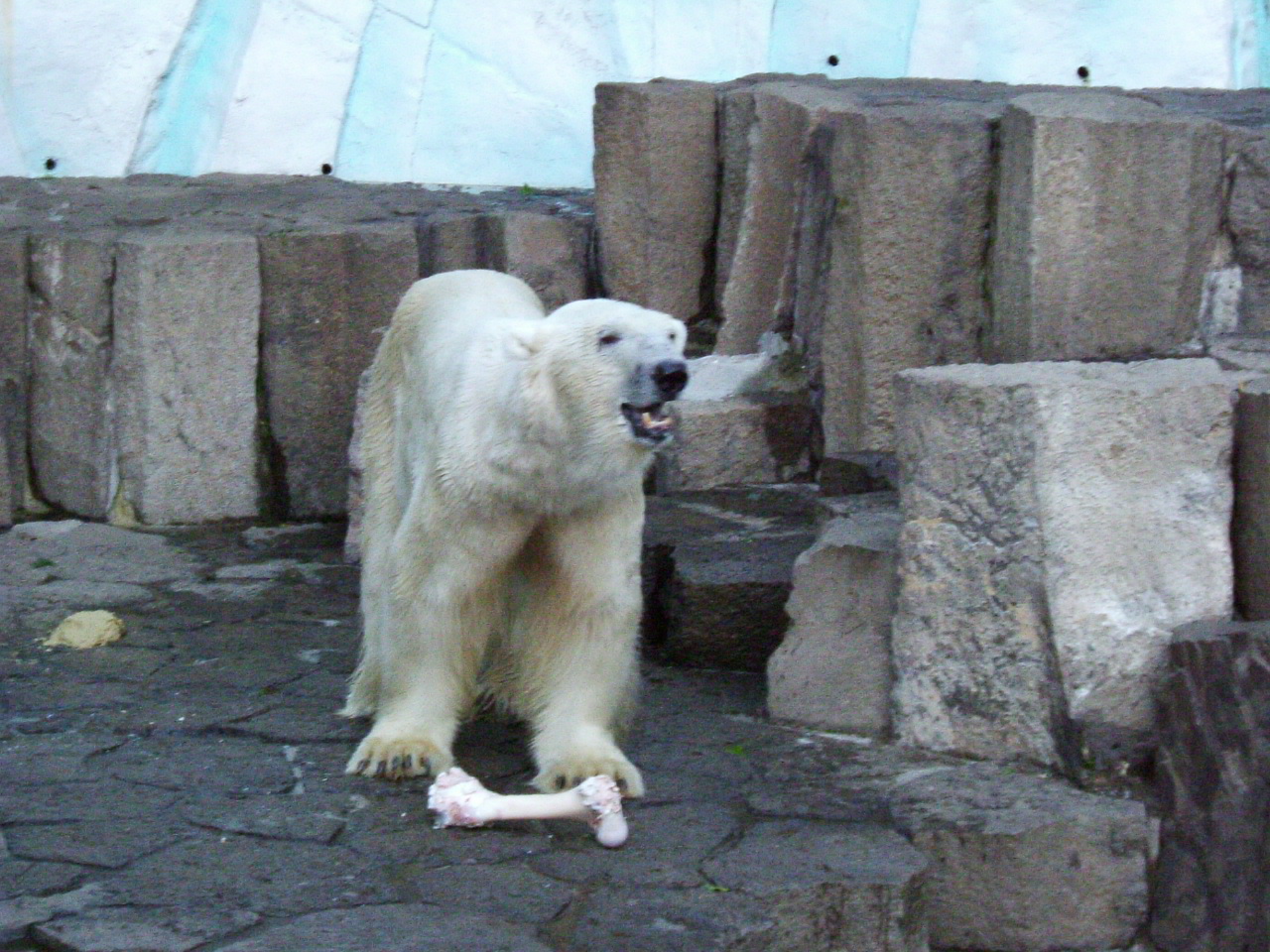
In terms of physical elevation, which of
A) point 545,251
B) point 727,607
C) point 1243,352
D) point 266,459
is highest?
point 545,251

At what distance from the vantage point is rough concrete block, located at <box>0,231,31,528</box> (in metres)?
5.94

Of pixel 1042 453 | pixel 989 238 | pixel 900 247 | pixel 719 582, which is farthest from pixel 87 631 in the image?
pixel 989 238

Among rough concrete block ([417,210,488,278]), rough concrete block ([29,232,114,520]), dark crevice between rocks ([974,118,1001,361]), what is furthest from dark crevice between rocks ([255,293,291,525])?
dark crevice between rocks ([974,118,1001,361])

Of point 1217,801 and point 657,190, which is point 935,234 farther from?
point 1217,801

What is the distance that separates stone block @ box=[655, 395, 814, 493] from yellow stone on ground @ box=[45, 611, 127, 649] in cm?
172

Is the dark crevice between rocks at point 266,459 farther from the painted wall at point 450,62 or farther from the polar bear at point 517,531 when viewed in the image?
the polar bear at point 517,531

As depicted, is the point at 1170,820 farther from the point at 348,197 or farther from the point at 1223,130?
the point at 348,197

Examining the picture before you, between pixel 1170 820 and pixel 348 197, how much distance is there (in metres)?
4.19

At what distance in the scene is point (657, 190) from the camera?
618 centimetres

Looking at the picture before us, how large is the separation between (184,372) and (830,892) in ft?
11.3

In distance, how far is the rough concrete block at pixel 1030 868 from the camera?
141 inches

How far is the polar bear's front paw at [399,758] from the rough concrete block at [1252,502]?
1.75 metres

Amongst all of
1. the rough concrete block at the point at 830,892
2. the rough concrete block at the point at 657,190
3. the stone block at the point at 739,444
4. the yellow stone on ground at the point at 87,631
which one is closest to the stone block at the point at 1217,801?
the rough concrete block at the point at 830,892

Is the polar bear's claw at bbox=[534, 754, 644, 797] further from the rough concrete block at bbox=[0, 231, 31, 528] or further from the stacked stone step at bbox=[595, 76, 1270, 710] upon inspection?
the rough concrete block at bbox=[0, 231, 31, 528]
